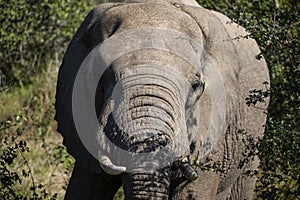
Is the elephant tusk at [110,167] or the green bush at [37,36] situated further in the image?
the green bush at [37,36]

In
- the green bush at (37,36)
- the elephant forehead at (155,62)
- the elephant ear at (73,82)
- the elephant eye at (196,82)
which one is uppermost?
the elephant forehead at (155,62)

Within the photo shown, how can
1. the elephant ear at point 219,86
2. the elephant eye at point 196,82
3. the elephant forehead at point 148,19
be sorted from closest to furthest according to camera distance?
the elephant eye at point 196,82 < the elephant forehead at point 148,19 < the elephant ear at point 219,86

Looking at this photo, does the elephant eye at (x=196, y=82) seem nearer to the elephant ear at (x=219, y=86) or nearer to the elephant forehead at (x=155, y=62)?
the elephant forehead at (x=155, y=62)

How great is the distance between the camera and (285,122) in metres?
6.59

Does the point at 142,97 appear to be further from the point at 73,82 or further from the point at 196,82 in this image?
the point at 73,82

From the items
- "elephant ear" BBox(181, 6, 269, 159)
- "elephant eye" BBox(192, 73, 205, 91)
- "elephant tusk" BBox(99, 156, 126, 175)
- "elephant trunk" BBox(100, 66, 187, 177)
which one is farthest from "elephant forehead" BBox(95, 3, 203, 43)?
"elephant tusk" BBox(99, 156, 126, 175)

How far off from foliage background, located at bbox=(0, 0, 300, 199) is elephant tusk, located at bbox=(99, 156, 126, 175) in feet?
3.43

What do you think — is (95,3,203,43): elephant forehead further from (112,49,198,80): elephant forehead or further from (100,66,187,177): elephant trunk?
(100,66,187,177): elephant trunk

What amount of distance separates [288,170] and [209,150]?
524mm

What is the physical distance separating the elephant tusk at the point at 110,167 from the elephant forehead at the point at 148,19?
769 mm

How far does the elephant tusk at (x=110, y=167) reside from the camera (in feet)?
17.0

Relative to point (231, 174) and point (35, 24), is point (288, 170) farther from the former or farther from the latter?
point (35, 24)

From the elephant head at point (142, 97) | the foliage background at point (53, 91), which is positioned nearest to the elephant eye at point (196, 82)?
the elephant head at point (142, 97)

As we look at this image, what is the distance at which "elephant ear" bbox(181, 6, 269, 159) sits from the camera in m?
5.90
